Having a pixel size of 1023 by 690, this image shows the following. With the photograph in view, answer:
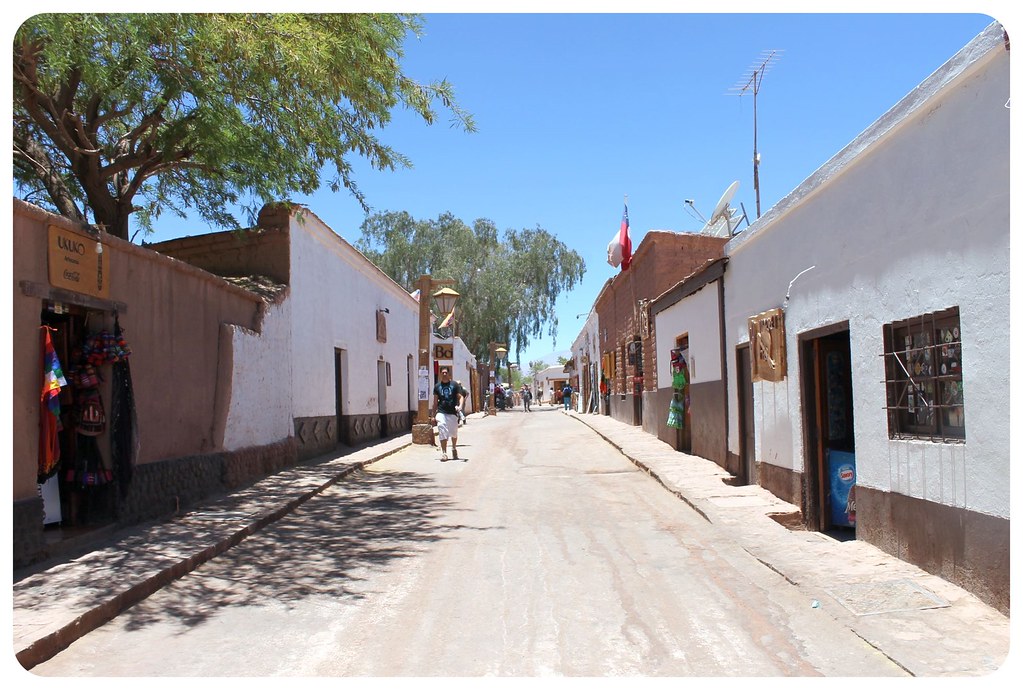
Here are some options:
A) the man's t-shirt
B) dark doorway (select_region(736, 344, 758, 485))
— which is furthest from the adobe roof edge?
the man's t-shirt

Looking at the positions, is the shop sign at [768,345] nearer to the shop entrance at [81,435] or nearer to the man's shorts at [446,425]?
the man's shorts at [446,425]

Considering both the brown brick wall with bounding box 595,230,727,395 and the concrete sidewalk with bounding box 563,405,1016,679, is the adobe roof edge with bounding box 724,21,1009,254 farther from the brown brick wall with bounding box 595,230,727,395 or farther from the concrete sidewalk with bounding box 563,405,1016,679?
the brown brick wall with bounding box 595,230,727,395

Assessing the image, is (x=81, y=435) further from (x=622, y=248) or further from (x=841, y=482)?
(x=622, y=248)

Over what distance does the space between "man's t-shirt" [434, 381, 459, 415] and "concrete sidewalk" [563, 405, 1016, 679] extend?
20.2 feet

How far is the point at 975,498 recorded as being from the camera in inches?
201

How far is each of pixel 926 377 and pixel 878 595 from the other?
1544 mm

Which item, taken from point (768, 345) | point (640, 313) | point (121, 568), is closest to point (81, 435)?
point (121, 568)

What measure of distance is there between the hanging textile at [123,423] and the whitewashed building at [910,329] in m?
6.42

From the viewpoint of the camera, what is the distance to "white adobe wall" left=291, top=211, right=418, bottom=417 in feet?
47.0

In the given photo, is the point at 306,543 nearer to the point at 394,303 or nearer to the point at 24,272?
the point at 24,272

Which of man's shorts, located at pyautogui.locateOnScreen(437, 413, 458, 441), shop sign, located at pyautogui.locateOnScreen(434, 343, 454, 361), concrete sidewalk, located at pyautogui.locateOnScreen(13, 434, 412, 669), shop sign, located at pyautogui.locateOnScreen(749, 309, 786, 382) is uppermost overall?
shop sign, located at pyautogui.locateOnScreen(434, 343, 454, 361)

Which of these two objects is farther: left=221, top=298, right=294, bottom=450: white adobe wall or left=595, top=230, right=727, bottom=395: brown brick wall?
left=595, top=230, right=727, bottom=395: brown brick wall

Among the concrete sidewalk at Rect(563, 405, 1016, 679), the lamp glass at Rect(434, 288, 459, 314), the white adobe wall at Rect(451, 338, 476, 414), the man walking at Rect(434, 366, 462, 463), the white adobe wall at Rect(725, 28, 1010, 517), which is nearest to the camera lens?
the concrete sidewalk at Rect(563, 405, 1016, 679)

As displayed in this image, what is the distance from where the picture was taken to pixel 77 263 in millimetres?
7012
